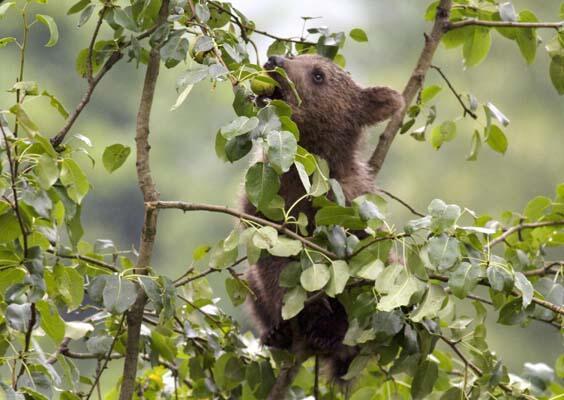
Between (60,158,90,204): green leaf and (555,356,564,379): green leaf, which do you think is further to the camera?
(555,356,564,379): green leaf

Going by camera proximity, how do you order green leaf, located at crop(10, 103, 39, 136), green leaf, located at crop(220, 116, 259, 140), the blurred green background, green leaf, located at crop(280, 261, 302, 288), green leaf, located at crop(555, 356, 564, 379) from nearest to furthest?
green leaf, located at crop(10, 103, 39, 136) < green leaf, located at crop(220, 116, 259, 140) < green leaf, located at crop(280, 261, 302, 288) < green leaf, located at crop(555, 356, 564, 379) < the blurred green background

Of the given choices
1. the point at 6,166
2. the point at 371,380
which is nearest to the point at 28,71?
the point at 371,380

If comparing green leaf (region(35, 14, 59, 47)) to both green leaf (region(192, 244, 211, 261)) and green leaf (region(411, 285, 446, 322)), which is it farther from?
green leaf (region(411, 285, 446, 322))

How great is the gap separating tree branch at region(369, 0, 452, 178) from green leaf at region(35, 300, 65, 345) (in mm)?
1357

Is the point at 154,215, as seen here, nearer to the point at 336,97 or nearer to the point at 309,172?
the point at 309,172

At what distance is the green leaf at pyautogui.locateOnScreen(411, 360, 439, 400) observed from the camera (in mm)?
2510

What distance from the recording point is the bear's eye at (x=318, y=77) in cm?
357

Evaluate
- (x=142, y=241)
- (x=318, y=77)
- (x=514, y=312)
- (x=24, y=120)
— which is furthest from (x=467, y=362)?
(x=318, y=77)

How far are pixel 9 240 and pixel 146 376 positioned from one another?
1.11 meters

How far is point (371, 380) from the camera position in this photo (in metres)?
3.00

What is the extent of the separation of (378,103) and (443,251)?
1.56 m

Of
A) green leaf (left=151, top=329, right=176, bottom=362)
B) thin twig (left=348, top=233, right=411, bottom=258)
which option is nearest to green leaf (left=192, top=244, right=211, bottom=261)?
green leaf (left=151, top=329, right=176, bottom=362)

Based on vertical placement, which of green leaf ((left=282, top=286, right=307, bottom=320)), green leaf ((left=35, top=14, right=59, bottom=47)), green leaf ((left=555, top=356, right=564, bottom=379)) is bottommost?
green leaf ((left=555, top=356, right=564, bottom=379))

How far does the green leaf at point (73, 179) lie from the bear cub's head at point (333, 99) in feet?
5.08
